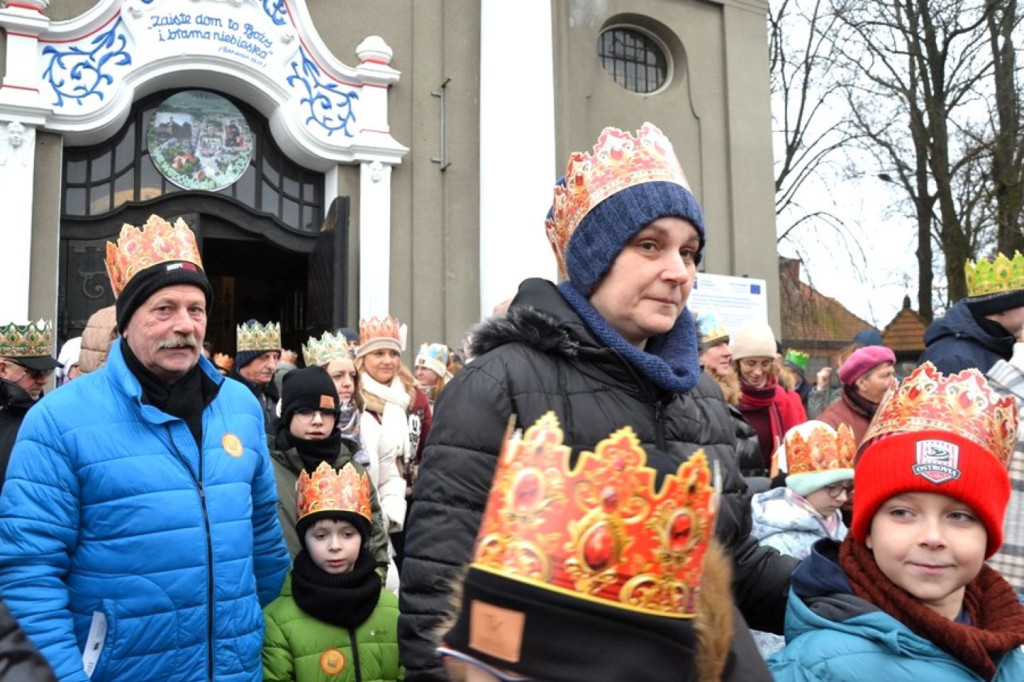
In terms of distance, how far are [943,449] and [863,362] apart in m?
3.26

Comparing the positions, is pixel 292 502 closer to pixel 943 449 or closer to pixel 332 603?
pixel 332 603

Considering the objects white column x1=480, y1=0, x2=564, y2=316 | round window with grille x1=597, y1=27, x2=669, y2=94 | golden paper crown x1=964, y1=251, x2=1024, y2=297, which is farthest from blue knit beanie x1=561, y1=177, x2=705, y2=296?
round window with grille x1=597, y1=27, x2=669, y2=94

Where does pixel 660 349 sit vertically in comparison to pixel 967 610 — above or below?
above

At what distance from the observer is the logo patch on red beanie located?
84.4 inches

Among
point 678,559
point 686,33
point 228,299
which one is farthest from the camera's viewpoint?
point 228,299

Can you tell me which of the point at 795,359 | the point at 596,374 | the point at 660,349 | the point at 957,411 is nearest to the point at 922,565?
the point at 957,411

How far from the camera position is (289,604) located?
142 inches

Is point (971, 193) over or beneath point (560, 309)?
over

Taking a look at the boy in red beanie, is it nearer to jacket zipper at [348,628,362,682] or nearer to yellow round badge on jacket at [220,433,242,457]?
yellow round badge on jacket at [220,433,242,457]

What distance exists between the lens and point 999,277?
4699 millimetres

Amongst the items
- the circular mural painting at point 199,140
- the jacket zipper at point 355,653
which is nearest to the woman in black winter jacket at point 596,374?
the jacket zipper at point 355,653

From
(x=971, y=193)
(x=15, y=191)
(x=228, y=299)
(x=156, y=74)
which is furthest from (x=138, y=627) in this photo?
(x=971, y=193)

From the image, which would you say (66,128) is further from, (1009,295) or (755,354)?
(1009,295)

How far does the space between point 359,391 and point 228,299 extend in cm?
1052
